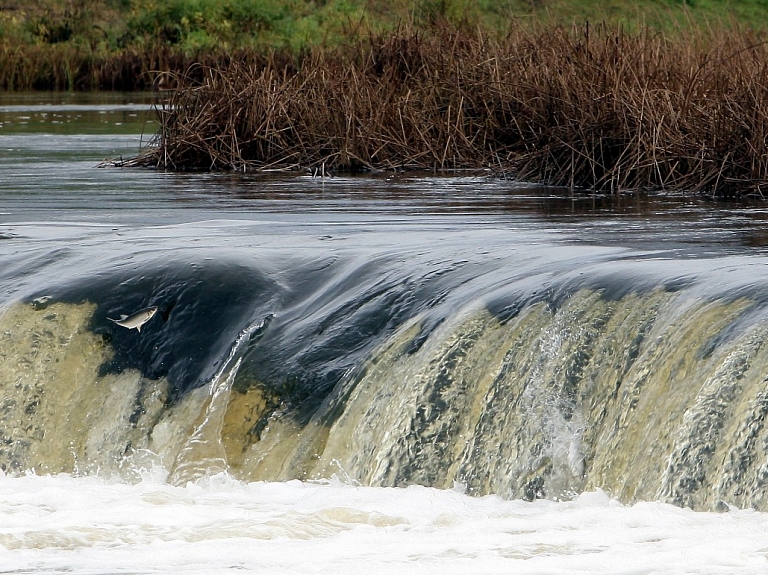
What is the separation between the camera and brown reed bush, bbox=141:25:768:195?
31.1ft

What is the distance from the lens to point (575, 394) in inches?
207

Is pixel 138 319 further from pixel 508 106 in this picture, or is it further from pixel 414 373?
pixel 508 106

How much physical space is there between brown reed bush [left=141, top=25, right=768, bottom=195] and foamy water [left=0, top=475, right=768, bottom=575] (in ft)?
16.1

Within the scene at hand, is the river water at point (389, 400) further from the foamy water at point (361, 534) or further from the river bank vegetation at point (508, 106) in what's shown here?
the river bank vegetation at point (508, 106)

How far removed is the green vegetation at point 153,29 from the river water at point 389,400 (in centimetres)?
1047

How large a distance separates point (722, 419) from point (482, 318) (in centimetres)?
121

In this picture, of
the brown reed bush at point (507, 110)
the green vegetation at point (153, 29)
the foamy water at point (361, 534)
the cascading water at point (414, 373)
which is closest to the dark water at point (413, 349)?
the cascading water at point (414, 373)

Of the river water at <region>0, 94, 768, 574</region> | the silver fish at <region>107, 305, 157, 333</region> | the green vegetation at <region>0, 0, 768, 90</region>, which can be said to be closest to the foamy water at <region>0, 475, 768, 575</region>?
the river water at <region>0, 94, 768, 574</region>

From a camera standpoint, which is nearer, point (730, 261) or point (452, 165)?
point (730, 261)

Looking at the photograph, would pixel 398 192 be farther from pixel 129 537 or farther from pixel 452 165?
pixel 129 537

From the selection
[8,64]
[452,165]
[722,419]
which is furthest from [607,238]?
[8,64]

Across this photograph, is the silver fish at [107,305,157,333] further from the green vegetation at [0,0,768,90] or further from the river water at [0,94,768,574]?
the green vegetation at [0,0,768,90]

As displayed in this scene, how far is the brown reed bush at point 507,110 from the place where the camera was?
9.49 m

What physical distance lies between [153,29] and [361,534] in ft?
99.4
